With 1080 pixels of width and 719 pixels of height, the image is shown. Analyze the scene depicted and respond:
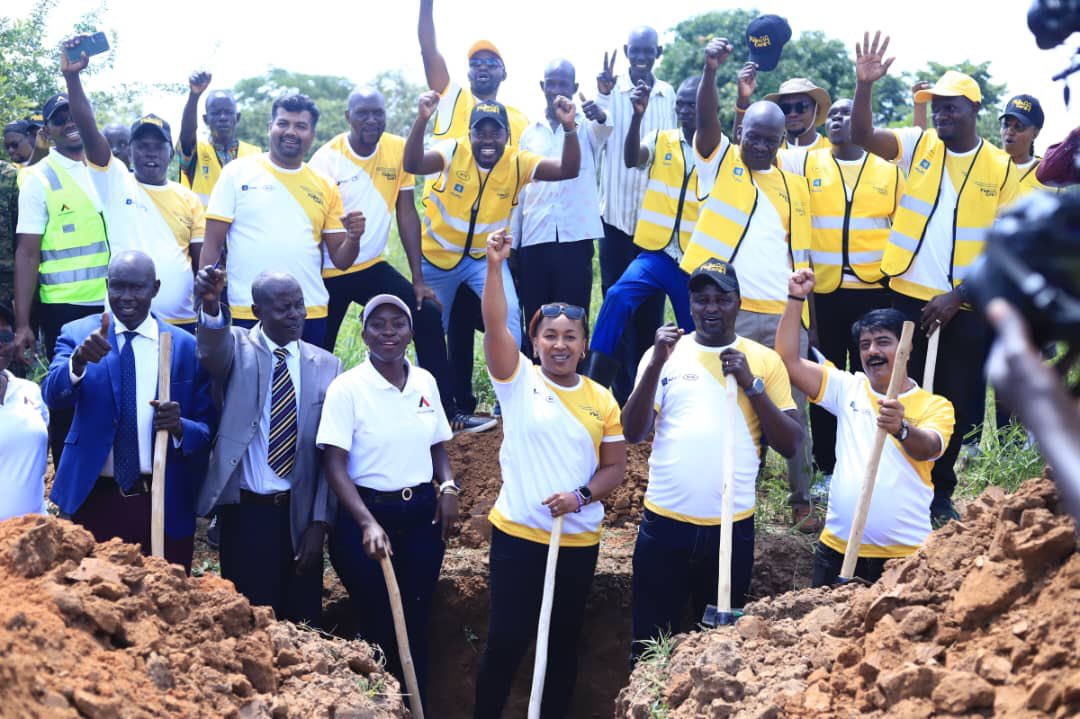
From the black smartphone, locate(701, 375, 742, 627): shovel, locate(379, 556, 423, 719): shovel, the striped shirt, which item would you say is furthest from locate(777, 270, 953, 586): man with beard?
the black smartphone

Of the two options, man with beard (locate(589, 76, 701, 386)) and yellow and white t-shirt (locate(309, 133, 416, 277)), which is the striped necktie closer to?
yellow and white t-shirt (locate(309, 133, 416, 277))

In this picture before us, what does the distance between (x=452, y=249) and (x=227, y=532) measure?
2.69m

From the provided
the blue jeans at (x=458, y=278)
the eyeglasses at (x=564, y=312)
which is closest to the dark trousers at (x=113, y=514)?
the eyeglasses at (x=564, y=312)

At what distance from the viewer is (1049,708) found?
355cm

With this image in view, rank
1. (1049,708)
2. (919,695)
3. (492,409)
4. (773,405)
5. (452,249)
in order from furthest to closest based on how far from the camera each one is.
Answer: (492,409)
(452,249)
(773,405)
(919,695)
(1049,708)

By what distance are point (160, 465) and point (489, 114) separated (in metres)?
3.32

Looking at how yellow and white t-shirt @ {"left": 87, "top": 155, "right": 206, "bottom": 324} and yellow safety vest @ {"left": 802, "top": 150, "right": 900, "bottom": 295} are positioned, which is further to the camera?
yellow safety vest @ {"left": 802, "top": 150, "right": 900, "bottom": 295}

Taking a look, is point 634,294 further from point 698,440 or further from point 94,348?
point 94,348

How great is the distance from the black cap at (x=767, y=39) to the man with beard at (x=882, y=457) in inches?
99.5

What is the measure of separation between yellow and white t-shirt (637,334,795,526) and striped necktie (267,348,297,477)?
1.75 meters

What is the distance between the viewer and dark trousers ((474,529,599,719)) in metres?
6.02

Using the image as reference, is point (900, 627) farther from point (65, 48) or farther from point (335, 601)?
point (65, 48)

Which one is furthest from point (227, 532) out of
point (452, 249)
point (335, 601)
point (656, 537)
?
point (452, 249)

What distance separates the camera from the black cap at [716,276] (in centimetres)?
597
